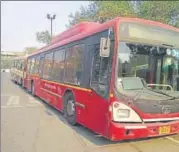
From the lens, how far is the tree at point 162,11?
58.6 ft

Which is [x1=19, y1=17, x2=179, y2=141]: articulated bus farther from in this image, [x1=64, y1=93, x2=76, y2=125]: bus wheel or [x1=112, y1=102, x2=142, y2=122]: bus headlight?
[x1=64, y1=93, x2=76, y2=125]: bus wheel

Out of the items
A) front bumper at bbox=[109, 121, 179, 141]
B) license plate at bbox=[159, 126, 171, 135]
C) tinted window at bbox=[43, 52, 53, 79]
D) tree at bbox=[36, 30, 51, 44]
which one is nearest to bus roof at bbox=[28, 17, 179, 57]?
tinted window at bbox=[43, 52, 53, 79]

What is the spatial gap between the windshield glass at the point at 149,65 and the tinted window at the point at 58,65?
3963 mm

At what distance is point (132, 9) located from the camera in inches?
877

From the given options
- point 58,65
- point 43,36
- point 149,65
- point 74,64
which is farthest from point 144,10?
point 43,36

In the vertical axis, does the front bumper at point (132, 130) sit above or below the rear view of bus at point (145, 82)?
below

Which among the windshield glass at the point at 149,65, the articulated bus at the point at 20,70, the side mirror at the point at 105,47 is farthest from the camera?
the articulated bus at the point at 20,70

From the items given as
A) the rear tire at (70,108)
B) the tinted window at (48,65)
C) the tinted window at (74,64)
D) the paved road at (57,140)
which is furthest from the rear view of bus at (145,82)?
the tinted window at (48,65)

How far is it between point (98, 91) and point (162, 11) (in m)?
13.1

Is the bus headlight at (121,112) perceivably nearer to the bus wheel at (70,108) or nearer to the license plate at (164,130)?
the license plate at (164,130)

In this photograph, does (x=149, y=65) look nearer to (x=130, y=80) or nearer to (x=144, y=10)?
(x=130, y=80)

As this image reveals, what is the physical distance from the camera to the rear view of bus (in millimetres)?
6445

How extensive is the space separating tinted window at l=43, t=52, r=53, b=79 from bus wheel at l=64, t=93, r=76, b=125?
2974 mm

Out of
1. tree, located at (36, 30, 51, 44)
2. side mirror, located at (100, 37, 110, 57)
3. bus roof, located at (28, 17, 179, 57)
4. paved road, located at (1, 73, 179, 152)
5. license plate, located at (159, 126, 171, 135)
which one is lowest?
paved road, located at (1, 73, 179, 152)
